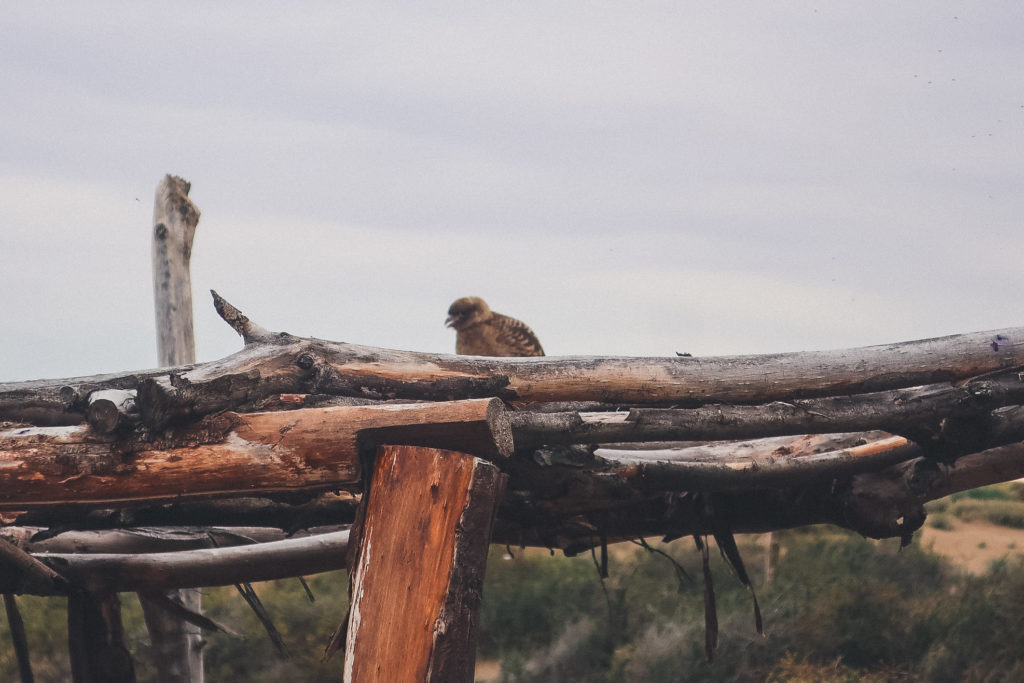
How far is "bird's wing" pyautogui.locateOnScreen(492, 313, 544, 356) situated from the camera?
24.1ft

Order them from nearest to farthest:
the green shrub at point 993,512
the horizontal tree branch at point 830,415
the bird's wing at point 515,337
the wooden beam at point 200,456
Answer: the wooden beam at point 200,456, the horizontal tree branch at point 830,415, the bird's wing at point 515,337, the green shrub at point 993,512

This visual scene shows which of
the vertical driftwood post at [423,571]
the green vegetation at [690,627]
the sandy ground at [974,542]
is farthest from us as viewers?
the sandy ground at [974,542]

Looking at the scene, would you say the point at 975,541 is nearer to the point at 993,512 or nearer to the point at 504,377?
the point at 993,512

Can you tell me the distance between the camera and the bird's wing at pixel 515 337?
7.35 m

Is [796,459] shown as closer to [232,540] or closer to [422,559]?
[422,559]

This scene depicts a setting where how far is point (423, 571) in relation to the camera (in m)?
2.00

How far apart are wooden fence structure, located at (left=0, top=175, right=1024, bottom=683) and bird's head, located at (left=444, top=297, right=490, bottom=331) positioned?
3.99 metres

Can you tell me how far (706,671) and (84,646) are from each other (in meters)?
7.92

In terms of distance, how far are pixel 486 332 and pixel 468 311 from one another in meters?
0.32

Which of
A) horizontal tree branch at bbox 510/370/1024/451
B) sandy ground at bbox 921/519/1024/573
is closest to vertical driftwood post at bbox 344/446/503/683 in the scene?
horizontal tree branch at bbox 510/370/1024/451

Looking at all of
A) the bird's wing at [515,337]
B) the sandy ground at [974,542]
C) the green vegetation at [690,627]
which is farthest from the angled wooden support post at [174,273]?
the sandy ground at [974,542]

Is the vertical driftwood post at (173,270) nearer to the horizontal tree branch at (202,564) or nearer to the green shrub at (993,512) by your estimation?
the horizontal tree branch at (202,564)

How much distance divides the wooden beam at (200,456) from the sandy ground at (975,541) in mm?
18774

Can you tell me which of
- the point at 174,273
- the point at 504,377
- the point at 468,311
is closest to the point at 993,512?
the point at 468,311
